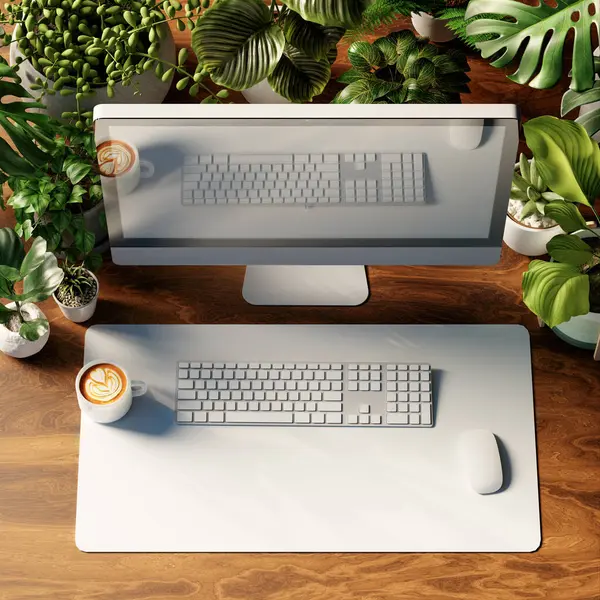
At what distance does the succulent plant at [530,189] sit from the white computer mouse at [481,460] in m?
0.39

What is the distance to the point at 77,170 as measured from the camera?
1.30m

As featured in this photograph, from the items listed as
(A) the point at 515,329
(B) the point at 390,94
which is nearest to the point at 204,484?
(A) the point at 515,329

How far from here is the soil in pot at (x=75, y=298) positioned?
1467 millimetres

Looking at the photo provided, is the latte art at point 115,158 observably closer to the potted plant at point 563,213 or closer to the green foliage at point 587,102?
the potted plant at point 563,213

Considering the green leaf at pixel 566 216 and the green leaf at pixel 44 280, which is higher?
the green leaf at pixel 566 216

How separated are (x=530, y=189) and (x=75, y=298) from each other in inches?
31.4

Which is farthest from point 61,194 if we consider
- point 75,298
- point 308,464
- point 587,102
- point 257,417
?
point 587,102

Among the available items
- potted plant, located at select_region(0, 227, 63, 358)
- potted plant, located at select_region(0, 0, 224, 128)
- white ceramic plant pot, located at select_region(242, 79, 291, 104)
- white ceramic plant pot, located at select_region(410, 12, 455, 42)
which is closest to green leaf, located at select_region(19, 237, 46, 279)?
potted plant, located at select_region(0, 227, 63, 358)

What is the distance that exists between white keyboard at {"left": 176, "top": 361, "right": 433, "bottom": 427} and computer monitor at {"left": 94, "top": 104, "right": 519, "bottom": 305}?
0.64 feet

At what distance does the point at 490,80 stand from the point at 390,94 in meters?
0.34

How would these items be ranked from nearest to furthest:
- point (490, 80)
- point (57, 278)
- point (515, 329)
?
point (57, 278) → point (515, 329) → point (490, 80)

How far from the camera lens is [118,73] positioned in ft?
4.56

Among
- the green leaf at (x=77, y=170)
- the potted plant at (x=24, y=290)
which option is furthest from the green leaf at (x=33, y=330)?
the green leaf at (x=77, y=170)

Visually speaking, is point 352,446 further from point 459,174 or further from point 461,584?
point 459,174
